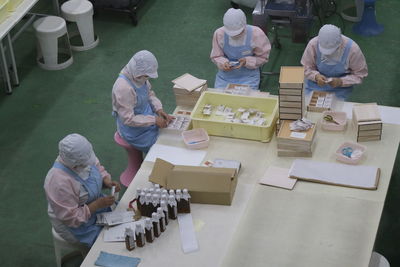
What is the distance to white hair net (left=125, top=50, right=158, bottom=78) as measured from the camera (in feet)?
16.6

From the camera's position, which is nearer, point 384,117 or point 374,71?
point 384,117

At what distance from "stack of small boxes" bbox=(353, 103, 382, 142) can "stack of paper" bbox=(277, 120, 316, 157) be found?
334 mm

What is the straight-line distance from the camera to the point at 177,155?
4914 millimetres

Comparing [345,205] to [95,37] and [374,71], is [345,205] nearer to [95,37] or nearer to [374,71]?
[374,71]

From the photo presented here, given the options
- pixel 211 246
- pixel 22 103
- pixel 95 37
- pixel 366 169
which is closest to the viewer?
pixel 211 246

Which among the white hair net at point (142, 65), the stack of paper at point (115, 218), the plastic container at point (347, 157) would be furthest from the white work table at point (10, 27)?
the plastic container at point (347, 157)

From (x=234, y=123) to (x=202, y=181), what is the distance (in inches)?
27.1

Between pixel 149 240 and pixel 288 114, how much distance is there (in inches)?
57.1

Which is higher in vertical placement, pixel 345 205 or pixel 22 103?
pixel 345 205

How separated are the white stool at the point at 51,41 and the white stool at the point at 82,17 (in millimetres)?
177

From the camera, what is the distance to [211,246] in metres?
4.18

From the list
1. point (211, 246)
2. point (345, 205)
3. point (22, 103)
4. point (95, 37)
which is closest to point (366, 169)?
point (345, 205)

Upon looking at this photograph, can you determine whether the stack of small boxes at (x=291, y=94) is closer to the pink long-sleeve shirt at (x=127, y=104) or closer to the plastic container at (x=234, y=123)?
the plastic container at (x=234, y=123)

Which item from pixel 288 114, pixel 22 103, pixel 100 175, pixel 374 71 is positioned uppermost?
pixel 288 114
